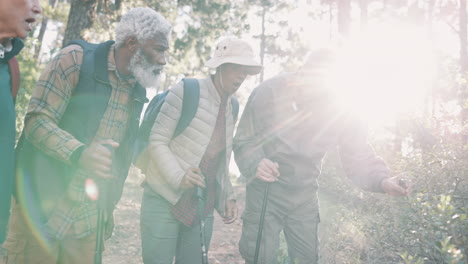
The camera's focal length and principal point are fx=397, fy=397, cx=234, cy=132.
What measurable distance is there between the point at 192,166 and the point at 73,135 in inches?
36.0

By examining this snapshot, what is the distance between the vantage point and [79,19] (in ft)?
24.7

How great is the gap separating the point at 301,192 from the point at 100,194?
5.65 ft

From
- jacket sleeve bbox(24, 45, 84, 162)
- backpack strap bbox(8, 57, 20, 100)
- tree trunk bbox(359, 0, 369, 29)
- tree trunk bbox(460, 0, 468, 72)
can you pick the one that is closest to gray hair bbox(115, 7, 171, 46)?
jacket sleeve bbox(24, 45, 84, 162)

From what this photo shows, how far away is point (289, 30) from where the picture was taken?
25141mm

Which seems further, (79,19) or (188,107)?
(79,19)

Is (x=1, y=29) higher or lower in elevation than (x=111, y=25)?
lower

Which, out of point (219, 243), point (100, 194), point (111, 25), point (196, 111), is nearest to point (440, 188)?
point (196, 111)

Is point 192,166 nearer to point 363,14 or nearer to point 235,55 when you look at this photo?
point 235,55

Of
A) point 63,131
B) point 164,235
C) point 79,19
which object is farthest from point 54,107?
point 79,19

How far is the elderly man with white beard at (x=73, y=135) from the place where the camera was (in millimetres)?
2469

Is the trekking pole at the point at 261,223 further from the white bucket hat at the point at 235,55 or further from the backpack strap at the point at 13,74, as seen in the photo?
the backpack strap at the point at 13,74

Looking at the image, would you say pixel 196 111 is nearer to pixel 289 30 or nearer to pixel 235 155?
pixel 235 155

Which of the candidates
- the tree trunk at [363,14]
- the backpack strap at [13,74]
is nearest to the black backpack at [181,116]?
the backpack strap at [13,74]

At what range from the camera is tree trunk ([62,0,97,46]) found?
751 cm
